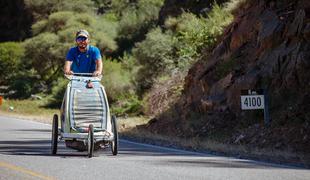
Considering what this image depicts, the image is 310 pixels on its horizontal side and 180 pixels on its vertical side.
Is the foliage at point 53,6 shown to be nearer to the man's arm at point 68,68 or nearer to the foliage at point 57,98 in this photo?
the foliage at point 57,98

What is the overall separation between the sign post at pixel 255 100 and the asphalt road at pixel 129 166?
4520 mm

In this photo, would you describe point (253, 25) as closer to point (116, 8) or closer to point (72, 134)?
point (72, 134)

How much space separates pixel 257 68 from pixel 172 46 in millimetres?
15359

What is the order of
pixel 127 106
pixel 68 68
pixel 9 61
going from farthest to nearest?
pixel 9 61, pixel 127 106, pixel 68 68

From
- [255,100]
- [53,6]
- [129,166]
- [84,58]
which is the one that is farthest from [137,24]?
[129,166]

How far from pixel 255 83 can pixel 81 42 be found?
30.0 feet

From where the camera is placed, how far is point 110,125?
12.1m

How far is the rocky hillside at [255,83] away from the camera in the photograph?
704 inches

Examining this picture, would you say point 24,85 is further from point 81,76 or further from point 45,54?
point 81,76

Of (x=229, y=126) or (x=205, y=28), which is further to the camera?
(x=205, y=28)

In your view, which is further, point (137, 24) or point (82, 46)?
point (137, 24)

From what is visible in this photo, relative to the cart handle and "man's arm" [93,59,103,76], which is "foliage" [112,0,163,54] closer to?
"man's arm" [93,59,103,76]

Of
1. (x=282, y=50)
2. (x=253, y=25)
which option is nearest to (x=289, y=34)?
(x=282, y=50)

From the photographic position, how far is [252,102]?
18172 mm
